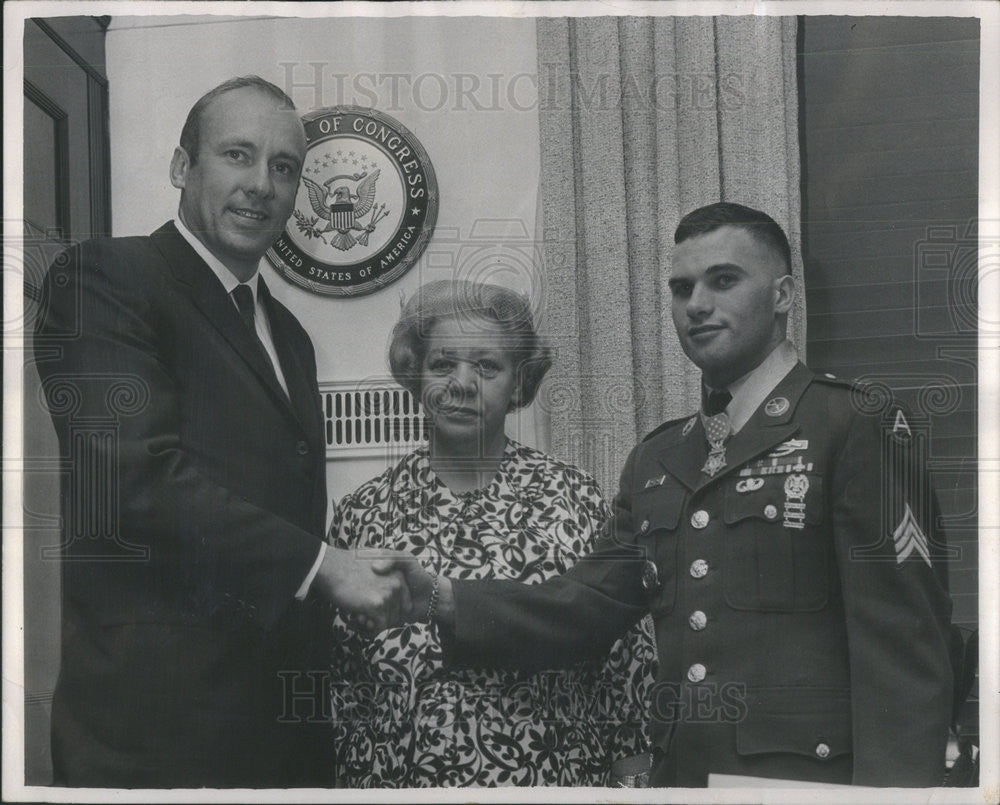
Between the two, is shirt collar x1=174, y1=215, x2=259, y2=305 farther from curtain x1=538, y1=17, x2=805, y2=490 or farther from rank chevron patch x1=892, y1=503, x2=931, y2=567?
rank chevron patch x1=892, y1=503, x2=931, y2=567

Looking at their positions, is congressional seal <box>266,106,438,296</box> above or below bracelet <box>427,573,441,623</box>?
above

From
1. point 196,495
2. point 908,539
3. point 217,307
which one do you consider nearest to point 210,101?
point 217,307

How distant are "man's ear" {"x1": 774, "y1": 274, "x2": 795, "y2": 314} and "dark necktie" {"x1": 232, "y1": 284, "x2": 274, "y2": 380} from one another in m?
1.55

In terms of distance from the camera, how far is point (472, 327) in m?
3.83

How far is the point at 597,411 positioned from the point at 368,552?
814 mm

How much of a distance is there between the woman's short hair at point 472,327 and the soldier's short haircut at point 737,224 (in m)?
0.54

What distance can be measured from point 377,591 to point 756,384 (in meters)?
1.29

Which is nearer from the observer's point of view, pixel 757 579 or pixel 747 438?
pixel 757 579

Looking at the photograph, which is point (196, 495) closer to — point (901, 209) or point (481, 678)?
point (481, 678)

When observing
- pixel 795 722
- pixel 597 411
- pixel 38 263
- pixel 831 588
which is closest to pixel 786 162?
pixel 597 411

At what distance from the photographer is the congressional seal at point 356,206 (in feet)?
12.7

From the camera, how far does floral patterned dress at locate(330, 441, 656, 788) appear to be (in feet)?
12.1

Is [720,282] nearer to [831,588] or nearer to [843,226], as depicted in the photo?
[843,226]

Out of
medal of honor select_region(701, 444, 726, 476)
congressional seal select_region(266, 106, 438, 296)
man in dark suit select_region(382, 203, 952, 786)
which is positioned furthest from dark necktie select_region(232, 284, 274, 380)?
medal of honor select_region(701, 444, 726, 476)
